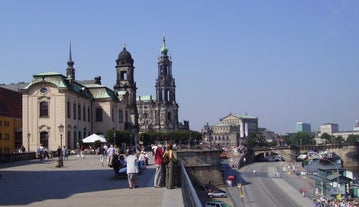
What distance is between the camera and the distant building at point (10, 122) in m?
55.2

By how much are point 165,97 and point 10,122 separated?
98746 mm

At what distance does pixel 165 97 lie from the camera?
156m

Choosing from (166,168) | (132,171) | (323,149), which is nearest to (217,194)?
(132,171)

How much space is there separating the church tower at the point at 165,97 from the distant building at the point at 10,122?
3453 inches

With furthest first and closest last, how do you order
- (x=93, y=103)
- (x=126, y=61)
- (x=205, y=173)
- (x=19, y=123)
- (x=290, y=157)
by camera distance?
(x=290, y=157) → (x=126, y=61) → (x=93, y=103) → (x=19, y=123) → (x=205, y=173)

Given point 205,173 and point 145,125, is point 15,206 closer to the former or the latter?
point 205,173

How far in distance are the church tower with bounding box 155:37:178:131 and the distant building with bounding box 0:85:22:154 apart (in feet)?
288

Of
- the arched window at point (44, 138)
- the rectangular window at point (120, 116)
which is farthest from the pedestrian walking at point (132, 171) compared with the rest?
the rectangular window at point (120, 116)

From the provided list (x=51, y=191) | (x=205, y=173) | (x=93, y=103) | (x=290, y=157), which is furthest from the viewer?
(x=290, y=157)

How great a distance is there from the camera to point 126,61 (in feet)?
300

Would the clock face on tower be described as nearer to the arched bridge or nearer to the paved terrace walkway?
the paved terrace walkway

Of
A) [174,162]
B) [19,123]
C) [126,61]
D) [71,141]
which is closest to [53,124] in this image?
[71,141]

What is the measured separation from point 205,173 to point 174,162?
3469 centimetres

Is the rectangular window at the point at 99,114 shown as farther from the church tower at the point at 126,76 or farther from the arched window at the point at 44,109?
the church tower at the point at 126,76
